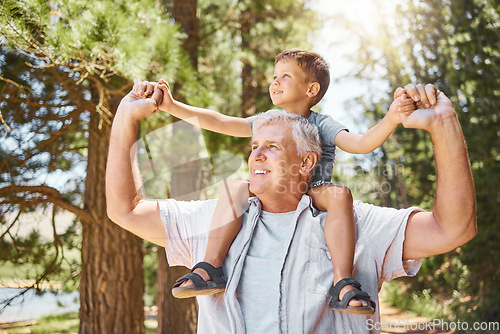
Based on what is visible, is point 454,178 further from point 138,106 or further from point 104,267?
point 104,267

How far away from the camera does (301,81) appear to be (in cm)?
226

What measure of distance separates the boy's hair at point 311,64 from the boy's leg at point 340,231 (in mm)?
739

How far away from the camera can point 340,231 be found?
1627 mm

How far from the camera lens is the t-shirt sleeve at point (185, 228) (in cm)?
180

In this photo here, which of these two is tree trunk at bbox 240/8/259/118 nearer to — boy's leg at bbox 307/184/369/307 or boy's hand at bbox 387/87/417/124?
boy's leg at bbox 307/184/369/307

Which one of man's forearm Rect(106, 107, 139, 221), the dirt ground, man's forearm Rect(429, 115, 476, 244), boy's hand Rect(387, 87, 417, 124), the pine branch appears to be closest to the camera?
man's forearm Rect(429, 115, 476, 244)

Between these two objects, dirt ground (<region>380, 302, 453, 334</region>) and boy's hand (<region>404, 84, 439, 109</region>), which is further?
dirt ground (<region>380, 302, 453, 334</region>)

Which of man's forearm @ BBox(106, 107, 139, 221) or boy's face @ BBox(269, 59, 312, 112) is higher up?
boy's face @ BBox(269, 59, 312, 112)

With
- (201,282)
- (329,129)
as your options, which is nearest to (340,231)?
(201,282)

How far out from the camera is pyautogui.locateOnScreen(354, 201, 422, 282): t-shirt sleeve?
63.2 inches

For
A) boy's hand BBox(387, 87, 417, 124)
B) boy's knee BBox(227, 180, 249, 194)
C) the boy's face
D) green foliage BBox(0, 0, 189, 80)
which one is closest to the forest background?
green foliage BBox(0, 0, 189, 80)

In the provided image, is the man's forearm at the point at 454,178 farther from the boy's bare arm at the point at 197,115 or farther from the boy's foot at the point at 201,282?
the boy's bare arm at the point at 197,115

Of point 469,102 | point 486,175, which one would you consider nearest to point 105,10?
point 486,175

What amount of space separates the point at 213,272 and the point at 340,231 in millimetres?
463
